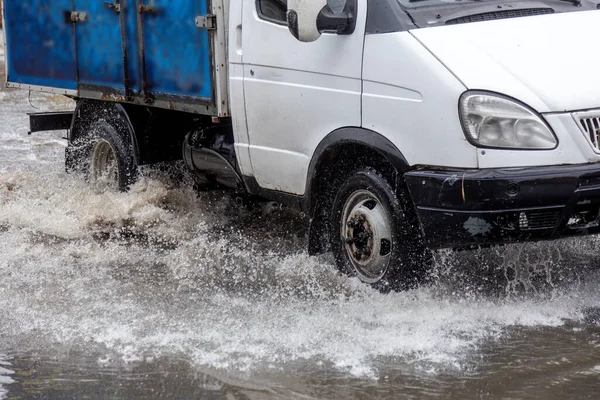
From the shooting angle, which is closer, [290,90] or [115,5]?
[290,90]

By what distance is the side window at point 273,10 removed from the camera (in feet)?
20.4

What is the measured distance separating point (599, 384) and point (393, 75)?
6.28ft

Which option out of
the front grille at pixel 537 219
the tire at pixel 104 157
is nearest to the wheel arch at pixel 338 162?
the front grille at pixel 537 219

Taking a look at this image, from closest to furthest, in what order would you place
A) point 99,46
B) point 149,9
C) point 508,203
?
point 508,203 → point 149,9 → point 99,46

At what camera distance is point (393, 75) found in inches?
209

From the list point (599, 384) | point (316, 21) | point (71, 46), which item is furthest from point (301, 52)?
point (71, 46)

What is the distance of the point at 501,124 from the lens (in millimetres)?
4949

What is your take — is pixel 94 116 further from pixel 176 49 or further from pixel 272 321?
pixel 272 321

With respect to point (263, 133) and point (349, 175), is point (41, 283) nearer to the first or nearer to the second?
point (263, 133)

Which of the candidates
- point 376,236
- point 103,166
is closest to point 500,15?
point 376,236

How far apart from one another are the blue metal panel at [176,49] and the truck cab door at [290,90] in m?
0.56

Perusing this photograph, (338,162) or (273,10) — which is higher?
(273,10)

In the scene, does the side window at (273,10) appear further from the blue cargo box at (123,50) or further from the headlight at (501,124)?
the headlight at (501,124)

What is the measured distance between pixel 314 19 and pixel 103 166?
13.1ft
